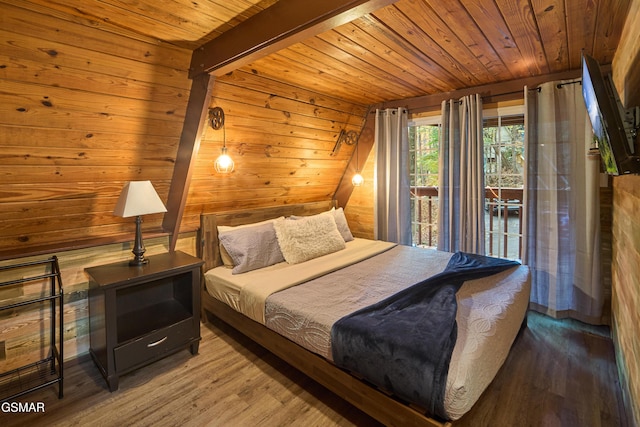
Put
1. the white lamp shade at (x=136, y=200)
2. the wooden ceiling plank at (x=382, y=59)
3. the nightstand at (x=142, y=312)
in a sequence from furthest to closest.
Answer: the white lamp shade at (x=136, y=200)
the nightstand at (x=142, y=312)
the wooden ceiling plank at (x=382, y=59)

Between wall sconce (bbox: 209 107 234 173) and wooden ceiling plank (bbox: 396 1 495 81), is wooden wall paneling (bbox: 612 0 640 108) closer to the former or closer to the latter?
wooden ceiling plank (bbox: 396 1 495 81)

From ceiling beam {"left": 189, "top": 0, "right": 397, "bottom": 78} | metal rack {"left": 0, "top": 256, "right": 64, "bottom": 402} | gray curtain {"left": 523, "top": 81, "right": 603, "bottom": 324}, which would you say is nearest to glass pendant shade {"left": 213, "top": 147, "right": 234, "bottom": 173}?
ceiling beam {"left": 189, "top": 0, "right": 397, "bottom": 78}

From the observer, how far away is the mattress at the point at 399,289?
1509 mm

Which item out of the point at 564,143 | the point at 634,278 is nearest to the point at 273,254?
the point at 634,278

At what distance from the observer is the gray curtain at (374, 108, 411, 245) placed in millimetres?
3814

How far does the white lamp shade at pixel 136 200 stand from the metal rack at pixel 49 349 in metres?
0.56

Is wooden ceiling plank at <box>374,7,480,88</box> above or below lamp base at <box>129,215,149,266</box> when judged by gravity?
above

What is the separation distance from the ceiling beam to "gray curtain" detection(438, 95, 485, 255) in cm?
228

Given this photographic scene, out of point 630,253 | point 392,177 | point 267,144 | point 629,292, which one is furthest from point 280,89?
point 629,292

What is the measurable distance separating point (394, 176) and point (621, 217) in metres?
2.10

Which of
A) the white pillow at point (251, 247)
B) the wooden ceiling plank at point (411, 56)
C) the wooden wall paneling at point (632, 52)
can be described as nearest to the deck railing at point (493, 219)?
the wooden ceiling plank at point (411, 56)

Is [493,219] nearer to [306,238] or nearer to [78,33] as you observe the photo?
[306,238]

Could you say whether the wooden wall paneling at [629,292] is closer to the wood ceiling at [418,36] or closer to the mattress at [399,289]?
the mattress at [399,289]

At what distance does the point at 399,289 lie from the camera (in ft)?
7.64
